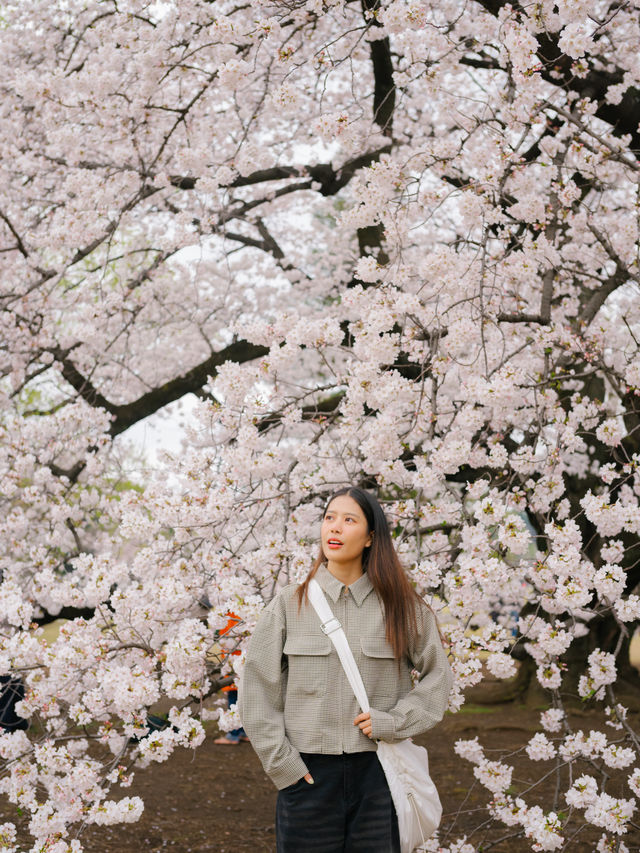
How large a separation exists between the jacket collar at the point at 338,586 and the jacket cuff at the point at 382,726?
32 centimetres

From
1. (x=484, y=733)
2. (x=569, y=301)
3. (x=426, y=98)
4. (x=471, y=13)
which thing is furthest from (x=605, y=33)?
(x=484, y=733)

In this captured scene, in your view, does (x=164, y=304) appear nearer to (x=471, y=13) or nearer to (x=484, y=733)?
(x=471, y=13)

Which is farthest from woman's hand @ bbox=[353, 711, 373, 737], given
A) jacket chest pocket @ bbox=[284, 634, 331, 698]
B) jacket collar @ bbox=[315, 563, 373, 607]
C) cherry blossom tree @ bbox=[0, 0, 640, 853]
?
cherry blossom tree @ bbox=[0, 0, 640, 853]

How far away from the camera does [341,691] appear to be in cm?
228

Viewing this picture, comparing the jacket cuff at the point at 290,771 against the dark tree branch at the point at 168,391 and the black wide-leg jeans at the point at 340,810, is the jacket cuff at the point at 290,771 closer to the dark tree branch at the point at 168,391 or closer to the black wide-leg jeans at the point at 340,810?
the black wide-leg jeans at the point at 340,810

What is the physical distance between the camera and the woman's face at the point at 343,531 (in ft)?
7.94

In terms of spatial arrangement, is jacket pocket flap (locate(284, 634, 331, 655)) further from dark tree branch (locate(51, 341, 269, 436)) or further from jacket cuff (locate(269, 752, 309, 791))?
dark tree branch (locate(51, 341, 269, 436))

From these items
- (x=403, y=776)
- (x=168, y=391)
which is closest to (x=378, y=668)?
(x=403, y=776)

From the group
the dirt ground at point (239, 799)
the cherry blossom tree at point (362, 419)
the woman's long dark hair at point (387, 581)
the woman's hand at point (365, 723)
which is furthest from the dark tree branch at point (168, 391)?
the woman's hand at point (365, 723)

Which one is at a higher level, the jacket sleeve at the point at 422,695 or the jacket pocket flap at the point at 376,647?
the jacket pocket flap at the point at 376,647

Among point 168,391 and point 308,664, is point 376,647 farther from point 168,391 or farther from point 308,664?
point 168,391

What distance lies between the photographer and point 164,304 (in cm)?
815

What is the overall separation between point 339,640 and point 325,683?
0.39 ft

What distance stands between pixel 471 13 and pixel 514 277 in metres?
3.01
